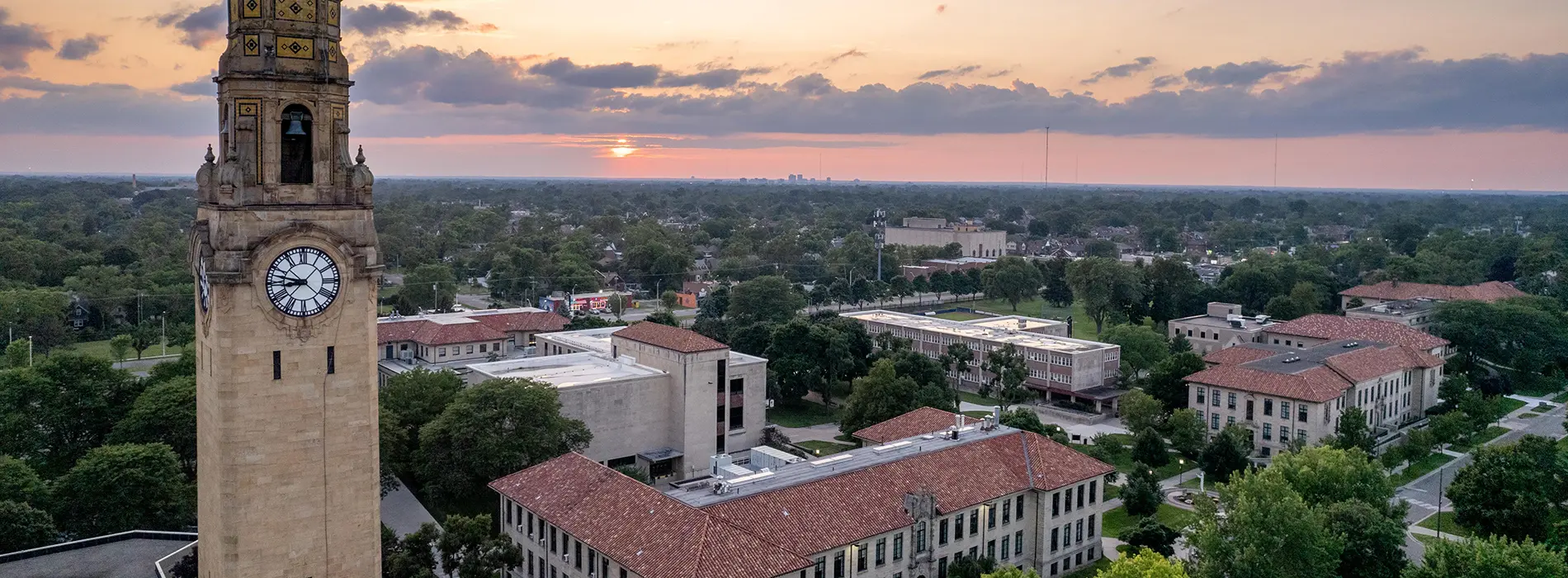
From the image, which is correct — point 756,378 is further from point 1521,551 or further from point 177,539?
point 1521,551

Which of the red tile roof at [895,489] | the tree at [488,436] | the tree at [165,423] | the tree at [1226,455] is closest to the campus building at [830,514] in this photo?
the red tile roof at [895,489]

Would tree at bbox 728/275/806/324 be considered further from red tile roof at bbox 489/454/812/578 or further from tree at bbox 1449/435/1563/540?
tree at bbox 1449/435/1563/540

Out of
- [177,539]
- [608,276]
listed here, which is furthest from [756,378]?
[608,276]

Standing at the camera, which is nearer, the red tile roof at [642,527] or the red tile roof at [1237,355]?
the red tile roof at [642,527]

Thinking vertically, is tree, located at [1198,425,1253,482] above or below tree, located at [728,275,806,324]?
below

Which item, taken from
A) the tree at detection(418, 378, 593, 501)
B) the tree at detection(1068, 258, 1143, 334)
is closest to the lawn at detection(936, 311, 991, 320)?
the tree at detection(1068, 258, 1143, 334)

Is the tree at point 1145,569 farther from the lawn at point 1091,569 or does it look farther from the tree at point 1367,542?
the lawn at point 1091,569
